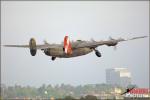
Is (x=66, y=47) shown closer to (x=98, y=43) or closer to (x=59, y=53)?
(x=59, y=53)

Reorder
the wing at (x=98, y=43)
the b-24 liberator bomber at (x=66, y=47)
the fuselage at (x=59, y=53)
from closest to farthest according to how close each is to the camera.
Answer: the b-24 liberator bomber at (x=66, y=47) → the fuselage at (x=59, y=53) → the wing at (x=98, y=43)

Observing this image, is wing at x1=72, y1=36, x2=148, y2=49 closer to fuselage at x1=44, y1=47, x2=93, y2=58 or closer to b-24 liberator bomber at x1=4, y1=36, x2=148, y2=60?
b-24 liberator bomber at x1=4, y1=36, x2=148, y2=60

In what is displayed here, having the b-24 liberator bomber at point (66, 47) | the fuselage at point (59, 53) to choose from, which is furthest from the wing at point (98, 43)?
the fuselage at point (59, 53)

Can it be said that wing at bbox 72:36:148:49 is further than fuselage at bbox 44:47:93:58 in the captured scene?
Yes

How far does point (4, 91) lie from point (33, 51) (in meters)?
112

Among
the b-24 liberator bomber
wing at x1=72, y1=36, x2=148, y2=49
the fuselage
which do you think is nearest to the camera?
the b-24 liberator bomber

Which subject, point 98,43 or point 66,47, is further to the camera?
point 98,43

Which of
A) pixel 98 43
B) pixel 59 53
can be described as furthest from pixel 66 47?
pixel 98 43

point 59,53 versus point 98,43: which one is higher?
point 98,43

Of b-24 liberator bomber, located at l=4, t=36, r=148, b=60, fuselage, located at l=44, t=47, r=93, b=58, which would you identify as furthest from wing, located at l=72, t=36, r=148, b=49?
fuselage, located at l=44, t=47, r=93, b=58

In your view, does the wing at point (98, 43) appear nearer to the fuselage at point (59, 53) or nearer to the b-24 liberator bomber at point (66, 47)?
the b-24 liberator bomber at point (66, 47)

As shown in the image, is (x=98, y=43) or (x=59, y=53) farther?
(x=98, y=43)

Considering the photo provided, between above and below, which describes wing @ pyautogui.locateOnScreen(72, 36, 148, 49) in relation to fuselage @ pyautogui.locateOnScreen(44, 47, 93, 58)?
above

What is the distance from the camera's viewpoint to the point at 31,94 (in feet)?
648
